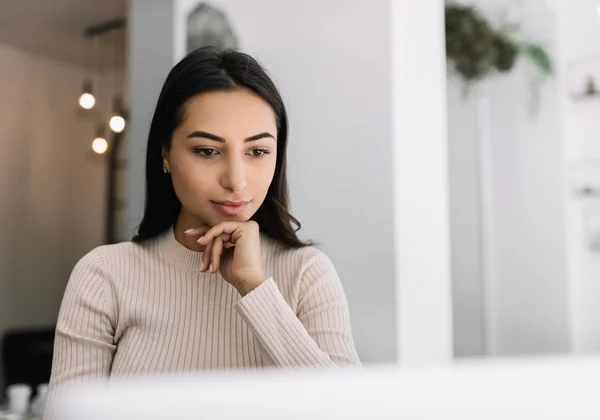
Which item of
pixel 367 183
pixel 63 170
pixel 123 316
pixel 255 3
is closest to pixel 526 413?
pixel 123 316

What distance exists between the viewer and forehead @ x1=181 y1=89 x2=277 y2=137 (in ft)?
3.00

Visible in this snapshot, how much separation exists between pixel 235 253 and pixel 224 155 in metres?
0.14

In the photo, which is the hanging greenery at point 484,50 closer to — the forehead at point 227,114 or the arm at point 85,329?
the forehead at point 227,114

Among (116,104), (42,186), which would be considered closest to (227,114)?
(116,104)

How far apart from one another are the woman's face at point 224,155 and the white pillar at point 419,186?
2.20ft

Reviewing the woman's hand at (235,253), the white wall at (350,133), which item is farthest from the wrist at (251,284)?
the white wall at (350,133)

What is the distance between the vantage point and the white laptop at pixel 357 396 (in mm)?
191

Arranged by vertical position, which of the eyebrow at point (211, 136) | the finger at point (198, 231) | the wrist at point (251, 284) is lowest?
the wrist at point (251, 284)

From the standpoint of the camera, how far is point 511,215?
314cm

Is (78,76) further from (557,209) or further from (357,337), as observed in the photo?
(357,337)

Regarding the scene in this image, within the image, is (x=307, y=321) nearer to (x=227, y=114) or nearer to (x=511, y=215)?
(x=227, y=114)

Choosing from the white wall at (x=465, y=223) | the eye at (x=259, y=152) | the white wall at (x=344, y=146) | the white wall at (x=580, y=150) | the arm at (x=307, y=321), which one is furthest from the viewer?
the white wall at (x=465, y=223)

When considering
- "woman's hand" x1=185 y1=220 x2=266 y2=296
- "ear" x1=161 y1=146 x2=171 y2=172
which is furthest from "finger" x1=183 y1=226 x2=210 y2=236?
"ear" x1=161 y1=146 x2=171 y2=172

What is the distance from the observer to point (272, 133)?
95cm
